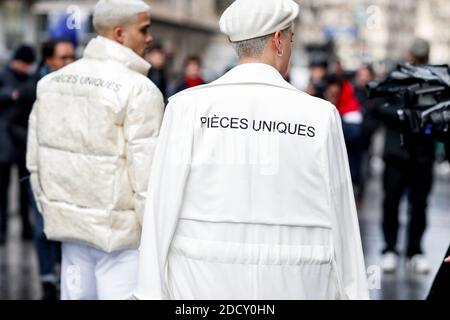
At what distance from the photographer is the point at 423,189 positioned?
9.37 m

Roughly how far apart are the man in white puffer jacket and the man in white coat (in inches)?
52.7

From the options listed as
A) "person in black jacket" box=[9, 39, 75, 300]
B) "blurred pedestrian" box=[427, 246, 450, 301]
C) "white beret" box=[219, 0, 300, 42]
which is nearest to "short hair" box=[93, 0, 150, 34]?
"white beret" box=[219, 0, 300, 42]

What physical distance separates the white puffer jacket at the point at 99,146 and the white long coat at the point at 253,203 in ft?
4.39

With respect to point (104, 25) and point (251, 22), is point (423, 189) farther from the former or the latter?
point (251, 22)

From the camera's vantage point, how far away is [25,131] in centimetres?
852

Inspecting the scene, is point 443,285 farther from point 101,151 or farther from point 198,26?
point 198,26

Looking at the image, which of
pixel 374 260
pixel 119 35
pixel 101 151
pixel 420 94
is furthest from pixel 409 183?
pixel 101 151

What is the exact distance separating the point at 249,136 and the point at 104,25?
1994 millimetres

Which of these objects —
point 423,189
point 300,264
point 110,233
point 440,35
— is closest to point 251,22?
point 300,264

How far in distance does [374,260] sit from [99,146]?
527 centimetres

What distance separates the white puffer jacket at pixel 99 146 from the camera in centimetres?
477

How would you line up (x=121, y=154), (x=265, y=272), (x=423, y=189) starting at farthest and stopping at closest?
(x=423, y=189) < (x=121, y=154) < (x=265, y=272)

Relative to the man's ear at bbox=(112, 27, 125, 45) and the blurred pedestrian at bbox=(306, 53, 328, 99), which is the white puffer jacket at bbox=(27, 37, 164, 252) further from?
the blurred pedestrian at bbox=(306, 53, 328, 99)

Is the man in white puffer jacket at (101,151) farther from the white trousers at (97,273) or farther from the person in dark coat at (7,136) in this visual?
the person in dark coat at (7,136)
